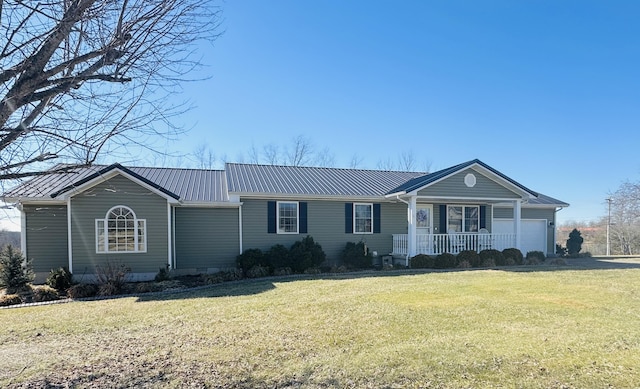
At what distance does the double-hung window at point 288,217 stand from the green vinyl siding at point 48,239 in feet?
25.6

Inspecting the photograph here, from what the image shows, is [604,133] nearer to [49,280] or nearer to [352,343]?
[352,343]

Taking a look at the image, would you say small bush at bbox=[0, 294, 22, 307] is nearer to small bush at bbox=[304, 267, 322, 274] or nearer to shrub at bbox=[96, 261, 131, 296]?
shrub at bbox=[96, 261, 131, 296]

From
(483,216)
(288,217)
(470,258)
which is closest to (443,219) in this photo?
(483,216)

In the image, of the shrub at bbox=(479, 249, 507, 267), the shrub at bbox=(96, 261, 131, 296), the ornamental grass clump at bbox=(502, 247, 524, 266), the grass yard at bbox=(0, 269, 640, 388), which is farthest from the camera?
the ornamental grass clump at bbox=(502, 247, 524, 266)

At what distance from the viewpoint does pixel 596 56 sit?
49.5 feet

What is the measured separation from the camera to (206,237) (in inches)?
561

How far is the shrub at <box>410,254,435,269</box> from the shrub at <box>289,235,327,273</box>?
3770mm

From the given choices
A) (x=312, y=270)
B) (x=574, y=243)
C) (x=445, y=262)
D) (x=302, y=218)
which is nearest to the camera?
(x=312, y=270)

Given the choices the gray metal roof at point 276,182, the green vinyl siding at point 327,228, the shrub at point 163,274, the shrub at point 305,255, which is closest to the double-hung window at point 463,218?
the gray metal roof at point 276,182

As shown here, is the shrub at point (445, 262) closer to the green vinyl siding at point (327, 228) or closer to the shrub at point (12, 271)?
the green vinyl siding at point (327, 228)

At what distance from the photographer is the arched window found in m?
12.1

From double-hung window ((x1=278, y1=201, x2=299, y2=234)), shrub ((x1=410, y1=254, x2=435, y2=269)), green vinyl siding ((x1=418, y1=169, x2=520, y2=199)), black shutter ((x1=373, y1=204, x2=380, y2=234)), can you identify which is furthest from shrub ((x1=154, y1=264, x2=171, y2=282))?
green vinyl siding ((x1=418, y1=169, x2=520, y2=199))

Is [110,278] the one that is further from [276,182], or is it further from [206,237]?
[276,182]

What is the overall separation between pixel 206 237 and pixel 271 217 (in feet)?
8.92
